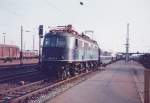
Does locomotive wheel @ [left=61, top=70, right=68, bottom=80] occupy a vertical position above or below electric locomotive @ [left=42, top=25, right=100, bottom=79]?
below

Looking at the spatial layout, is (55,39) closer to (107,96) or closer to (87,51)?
(87,51)

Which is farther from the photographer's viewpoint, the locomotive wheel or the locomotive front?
the locomotive wheel

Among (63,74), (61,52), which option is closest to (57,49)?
(61,52)

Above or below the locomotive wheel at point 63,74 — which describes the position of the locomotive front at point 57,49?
above

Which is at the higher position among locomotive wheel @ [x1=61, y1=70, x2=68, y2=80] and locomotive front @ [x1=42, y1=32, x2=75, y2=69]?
locomotive front @ [x1=42, y1=32, x2=75, y2=69]

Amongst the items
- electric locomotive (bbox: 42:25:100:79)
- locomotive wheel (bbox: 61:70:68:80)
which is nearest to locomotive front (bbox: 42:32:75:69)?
electric locomotive (bbox: 42:25:100:79)

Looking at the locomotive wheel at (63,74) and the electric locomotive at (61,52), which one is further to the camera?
the locomotive wheel at (63,74)

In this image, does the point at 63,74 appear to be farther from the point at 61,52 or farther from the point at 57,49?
the point at 57,49

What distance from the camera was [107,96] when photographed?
1301cm

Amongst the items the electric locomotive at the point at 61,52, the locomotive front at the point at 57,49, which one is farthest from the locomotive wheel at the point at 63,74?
the locomotive front at the point at 57,49

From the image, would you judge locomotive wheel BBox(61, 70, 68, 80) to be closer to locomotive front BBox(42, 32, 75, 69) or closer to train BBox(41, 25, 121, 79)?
train BBox(41, 25, 121, 79)

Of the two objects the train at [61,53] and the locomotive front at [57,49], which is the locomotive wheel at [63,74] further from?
the locomotive front at [57,49]

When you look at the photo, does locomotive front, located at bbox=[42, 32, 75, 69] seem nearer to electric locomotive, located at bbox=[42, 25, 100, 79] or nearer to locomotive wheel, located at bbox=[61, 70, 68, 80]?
electric locomotive, located at bbox=[42, 25, 100, 79]

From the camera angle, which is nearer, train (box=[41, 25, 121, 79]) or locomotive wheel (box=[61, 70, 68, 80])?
train (box=[41, 25, 121, 79])
